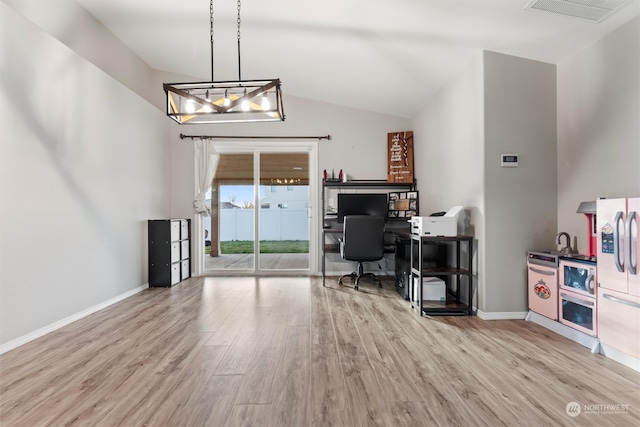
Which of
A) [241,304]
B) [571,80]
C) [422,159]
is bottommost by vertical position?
[241,304]

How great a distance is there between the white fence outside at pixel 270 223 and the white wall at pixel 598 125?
3.52 meters

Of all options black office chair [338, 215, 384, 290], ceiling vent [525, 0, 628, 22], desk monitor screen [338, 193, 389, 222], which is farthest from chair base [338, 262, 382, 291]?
ceiling vent [525, 0, 628, 22]

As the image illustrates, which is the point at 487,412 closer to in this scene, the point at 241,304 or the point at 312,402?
the point at 312,402

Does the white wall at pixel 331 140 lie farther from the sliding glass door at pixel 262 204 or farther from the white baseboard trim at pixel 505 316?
the white baseboard trim at pixel 505 316

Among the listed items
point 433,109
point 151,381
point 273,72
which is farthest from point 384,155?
point 151,381

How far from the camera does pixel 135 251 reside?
4.08m

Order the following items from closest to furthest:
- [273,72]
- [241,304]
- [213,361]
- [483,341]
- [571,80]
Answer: [213,361] < [483,341] < [571,80] < [241,304] < [273,72]

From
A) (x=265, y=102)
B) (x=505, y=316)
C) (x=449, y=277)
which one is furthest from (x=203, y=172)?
(x=505, y=316)

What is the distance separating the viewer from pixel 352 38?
3.22m

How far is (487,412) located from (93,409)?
2.03m

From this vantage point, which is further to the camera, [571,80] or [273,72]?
[273,72]

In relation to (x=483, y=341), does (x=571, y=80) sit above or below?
above

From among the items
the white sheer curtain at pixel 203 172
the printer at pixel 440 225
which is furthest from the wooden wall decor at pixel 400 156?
the white sheer curtain at pixel 203 172

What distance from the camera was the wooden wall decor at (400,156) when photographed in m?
5.00
